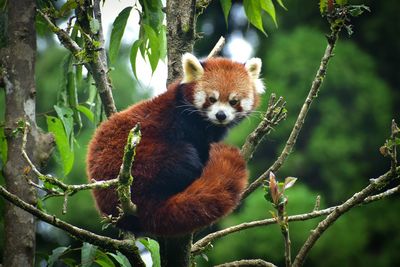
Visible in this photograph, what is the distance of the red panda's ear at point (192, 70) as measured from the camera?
11.6ft

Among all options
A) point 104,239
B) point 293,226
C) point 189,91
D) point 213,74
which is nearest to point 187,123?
point 189,91

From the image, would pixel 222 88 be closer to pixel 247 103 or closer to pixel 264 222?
pixel 247 103

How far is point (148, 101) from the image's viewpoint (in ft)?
11.6

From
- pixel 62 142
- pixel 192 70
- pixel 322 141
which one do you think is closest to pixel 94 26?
pixel 62 142

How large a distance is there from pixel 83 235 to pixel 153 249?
0.50m

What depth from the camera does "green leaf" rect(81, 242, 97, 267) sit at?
2.78 metres

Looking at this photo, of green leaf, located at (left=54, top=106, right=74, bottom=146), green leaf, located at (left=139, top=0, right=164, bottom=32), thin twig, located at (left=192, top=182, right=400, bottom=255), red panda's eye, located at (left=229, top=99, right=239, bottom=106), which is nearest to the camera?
thin twig, located at (left=192, top=182, right=400, bottom=255)

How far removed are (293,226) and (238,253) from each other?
112cm

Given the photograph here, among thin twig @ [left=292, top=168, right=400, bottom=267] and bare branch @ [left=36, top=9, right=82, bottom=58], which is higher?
bare branch @ [left=36, top=9, right=82, bottom=58]

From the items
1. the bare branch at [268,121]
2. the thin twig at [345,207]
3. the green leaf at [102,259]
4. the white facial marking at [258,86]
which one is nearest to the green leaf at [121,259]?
the green leaf at [102,259]

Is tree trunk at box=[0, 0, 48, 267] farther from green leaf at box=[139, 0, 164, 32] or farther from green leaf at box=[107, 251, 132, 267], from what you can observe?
green leaf at box=[139, 0, 164, 32]

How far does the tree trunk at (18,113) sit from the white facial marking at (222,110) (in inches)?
39.1

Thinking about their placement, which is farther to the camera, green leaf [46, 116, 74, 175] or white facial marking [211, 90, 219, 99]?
white facial marking [211, 90, 219, 99]

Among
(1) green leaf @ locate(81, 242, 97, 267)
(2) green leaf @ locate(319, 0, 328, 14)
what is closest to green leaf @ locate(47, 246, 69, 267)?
(1) green leaf @ locate(81, 242, 97, 267)
